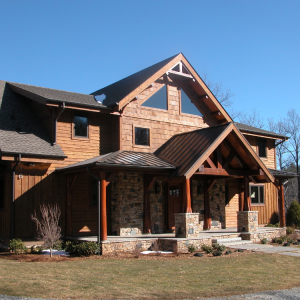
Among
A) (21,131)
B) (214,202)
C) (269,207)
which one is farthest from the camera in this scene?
(269,207)

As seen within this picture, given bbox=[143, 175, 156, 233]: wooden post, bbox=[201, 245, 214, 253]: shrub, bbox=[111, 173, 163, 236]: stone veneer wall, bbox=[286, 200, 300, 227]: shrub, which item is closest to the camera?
bbox=[201, 245, 214, 253]: shrub

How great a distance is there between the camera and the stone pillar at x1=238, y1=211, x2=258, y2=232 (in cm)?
1698

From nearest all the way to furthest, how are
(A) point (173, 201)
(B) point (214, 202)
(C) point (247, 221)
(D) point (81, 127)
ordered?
(D) point (81, 127) < (C) point (247, 221) < (A) point (173, 201) < (B) point (214, 202)

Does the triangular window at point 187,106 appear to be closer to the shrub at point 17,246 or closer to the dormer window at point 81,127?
the dormer window at point 81,127

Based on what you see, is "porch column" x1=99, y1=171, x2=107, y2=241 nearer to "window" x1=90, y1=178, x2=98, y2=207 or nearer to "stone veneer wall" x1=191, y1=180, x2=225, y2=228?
"window" x1=90, y1=178, x2=98, y2=207

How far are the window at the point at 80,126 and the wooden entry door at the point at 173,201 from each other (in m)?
4.69

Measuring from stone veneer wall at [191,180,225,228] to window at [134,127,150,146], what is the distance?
3.25 meters

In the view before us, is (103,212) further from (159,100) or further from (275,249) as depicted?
(159,100)

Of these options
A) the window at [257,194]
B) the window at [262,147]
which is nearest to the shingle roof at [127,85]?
the window at [262,147]

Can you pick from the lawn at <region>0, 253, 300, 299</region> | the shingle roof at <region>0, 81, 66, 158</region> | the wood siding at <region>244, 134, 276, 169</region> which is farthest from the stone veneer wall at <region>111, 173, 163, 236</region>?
the wood siding at <region>244, 134, 276, 169</region>

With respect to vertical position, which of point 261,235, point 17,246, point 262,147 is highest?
point 262,147

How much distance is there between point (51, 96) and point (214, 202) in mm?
9620

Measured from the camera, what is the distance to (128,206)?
16.7 m

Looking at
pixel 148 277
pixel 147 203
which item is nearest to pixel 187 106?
pixel 147 203
